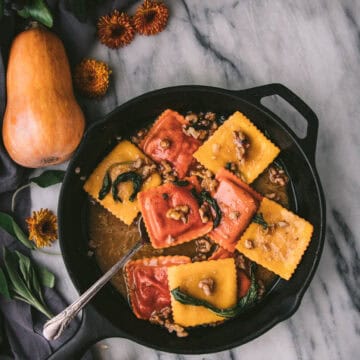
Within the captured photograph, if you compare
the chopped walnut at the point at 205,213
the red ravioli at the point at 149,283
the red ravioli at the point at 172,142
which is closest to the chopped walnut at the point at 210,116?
the red ravioli at the point at 172,142

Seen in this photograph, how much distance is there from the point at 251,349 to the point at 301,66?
1817 millimetres

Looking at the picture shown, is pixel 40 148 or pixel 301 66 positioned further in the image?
pixel 301 66

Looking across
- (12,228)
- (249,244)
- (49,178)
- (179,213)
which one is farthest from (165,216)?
(12,228)

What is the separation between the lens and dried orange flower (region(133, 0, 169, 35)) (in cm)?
354

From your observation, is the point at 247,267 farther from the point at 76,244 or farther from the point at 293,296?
the point at 76,244

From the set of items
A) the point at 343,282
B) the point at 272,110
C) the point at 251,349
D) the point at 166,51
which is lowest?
the point at 251,349

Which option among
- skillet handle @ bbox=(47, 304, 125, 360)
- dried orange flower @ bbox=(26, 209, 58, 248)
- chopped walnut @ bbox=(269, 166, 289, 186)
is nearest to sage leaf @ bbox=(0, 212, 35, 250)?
dried orange flower @ bbox=(26, 209, 58, 248)

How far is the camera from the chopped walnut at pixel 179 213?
11.2 feet

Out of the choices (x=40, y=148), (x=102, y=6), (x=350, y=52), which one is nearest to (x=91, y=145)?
(x=40, y=148)

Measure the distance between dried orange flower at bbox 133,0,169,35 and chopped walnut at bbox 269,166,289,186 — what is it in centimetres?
114

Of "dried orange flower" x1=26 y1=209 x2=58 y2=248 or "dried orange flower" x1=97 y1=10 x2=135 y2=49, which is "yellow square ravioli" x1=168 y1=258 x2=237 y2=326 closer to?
"dried orange flower" x1=26 y1=209 x2=58 y2=248

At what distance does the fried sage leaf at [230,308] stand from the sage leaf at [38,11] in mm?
1741

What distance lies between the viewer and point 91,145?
3412 millimetres

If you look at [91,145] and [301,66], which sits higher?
[301,66]
